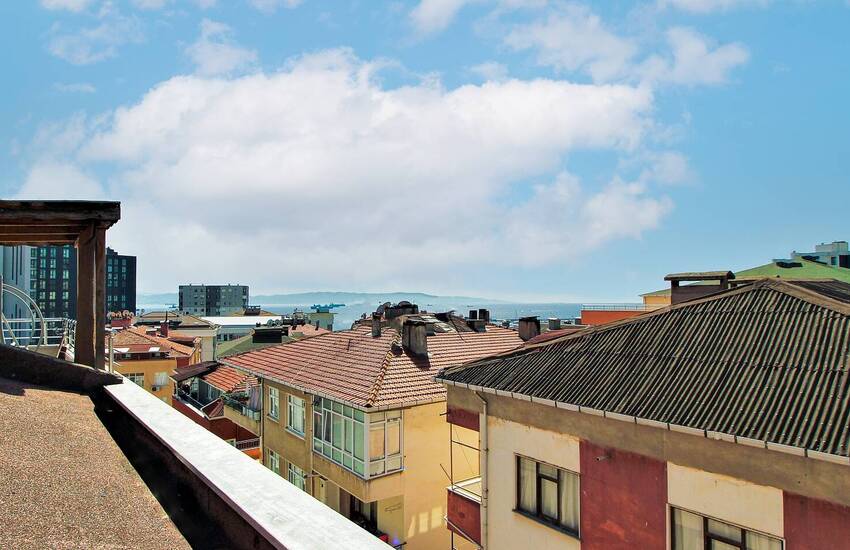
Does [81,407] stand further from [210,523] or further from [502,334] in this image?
[502,334]

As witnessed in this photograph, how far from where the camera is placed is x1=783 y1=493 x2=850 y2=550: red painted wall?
6.11 meters

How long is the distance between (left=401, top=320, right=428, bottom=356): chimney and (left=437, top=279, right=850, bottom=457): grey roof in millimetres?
6891

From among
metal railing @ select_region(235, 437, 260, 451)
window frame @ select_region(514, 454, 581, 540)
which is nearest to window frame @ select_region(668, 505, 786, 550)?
window frame @ select_region(514, 454, 581, 540)

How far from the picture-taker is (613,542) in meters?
8.40

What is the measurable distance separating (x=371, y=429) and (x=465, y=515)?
3.78 metres

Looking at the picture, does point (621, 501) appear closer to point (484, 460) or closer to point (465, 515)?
point (484, 460)

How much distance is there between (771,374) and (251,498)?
26.0 feet

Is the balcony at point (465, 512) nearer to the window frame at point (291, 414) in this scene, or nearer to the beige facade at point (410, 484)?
the beige facade at point (410, 484)

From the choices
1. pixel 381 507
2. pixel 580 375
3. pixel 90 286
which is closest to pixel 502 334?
pixel 381 507

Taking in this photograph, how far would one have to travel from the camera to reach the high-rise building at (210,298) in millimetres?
171500

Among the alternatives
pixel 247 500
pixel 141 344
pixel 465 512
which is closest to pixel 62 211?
pixel 247 500

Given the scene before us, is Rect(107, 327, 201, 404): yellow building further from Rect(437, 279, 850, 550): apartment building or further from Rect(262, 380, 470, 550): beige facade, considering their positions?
Rect(437, 279, 850, 550): apartment building

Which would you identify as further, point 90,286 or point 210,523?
point 90,286

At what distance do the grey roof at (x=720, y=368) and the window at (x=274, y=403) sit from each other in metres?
9.86
